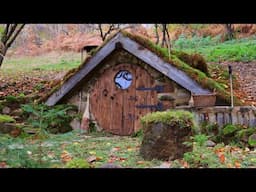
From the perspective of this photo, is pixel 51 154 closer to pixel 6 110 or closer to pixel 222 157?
pixel 222 157

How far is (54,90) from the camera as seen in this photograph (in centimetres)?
522

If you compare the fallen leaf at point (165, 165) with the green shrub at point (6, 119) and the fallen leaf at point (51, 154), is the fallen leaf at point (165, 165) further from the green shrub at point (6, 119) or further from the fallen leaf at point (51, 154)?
the green shrub at point (6, 119)

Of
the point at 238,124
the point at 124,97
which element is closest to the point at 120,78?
the point at 124,97

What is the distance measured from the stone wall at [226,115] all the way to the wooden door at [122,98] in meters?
0.75

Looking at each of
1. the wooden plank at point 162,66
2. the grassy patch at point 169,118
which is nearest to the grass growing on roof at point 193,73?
the wooden plank at point 162,66

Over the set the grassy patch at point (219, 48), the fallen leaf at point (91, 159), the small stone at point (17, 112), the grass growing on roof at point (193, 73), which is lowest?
the fallen leaf at point (91, 159)

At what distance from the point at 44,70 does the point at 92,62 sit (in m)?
1.51

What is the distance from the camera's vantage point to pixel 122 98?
202 inches

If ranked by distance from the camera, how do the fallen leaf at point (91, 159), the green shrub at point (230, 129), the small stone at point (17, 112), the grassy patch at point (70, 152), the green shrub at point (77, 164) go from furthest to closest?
1. the small stone at point (17, 112)
2. the green shrub at point (230, 129)
3. the fallen leaf at point (91, 159)
4. the green shrub at point (77, 164)
5. the grassy patch at point (70, 152)

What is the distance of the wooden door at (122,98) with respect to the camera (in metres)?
5.00

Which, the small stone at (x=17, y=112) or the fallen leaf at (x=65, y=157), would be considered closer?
Result: the fallen leaf at (x=65, y=157)

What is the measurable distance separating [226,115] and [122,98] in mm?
1364

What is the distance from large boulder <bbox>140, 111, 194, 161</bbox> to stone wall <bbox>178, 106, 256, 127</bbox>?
107 cm
